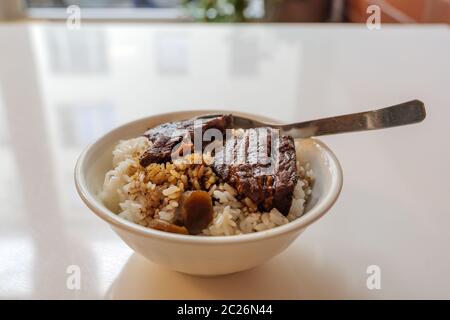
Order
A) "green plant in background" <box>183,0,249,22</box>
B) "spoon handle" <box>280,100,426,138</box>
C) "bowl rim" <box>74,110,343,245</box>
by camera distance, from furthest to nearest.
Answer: "green plant in background" <box>183,0,249,22</box> < "spoon handle" <box>280,100,426,138</box> < "bowl rim" <box>74,110,343,245</box>

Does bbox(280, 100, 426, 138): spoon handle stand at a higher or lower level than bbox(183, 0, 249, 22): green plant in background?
lower

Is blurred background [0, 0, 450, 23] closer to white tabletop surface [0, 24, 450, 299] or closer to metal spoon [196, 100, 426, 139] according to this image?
white tabletop surface [0, 24, 450, 299]

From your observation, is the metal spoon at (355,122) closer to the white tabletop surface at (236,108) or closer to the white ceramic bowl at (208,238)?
the white ceramic bowl at (208,238)

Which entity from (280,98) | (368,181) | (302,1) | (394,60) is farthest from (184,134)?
(302,1)

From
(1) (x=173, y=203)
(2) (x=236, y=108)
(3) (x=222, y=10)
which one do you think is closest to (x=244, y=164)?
(1) (x=173, y=203)

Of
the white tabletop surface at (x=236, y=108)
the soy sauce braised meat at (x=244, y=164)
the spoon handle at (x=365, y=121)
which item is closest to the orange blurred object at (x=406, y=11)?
the white tabletop surface at (x=236, y=108)

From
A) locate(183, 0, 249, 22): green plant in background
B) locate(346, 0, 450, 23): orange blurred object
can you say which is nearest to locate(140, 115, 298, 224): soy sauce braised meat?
locate(346, 0, 450, 23): orange blurred object

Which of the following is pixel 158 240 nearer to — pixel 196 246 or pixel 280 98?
pixel 196 246
